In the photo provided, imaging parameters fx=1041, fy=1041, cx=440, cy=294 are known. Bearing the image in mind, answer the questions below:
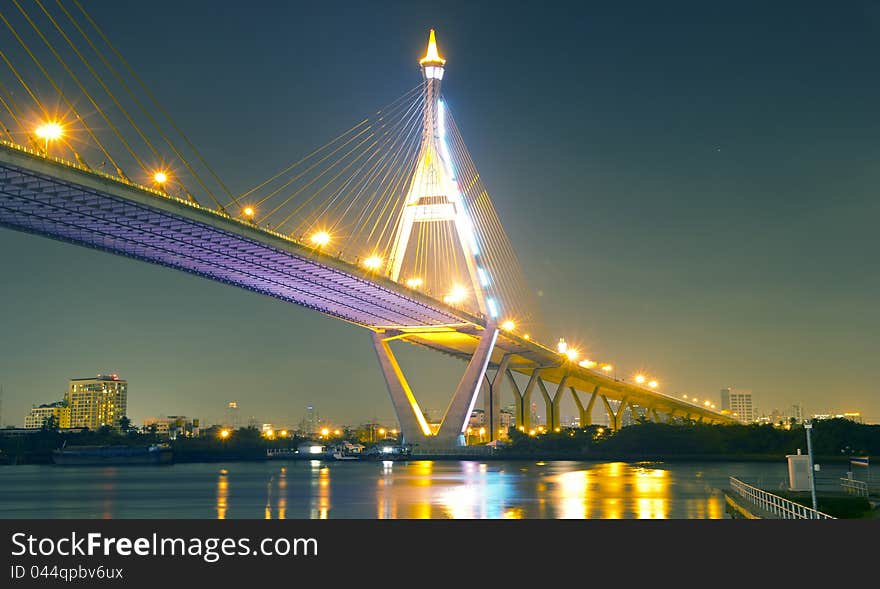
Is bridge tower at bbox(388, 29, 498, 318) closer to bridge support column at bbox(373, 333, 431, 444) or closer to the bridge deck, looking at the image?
the bridge deck

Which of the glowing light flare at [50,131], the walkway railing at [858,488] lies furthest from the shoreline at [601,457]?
the glowing light flare at [50,131]

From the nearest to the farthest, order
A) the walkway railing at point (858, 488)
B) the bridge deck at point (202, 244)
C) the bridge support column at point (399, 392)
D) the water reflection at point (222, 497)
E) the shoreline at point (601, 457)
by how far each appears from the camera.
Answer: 1. the water reflection at point (222, 497)
2. the walkway railing at point (858, 488)
3. the bridge deck at point (202, 244)
4. the bridge support column at point (399, 392)
5. the shoreline at point (601, 457)

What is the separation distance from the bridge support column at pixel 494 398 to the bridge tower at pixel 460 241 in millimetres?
15230

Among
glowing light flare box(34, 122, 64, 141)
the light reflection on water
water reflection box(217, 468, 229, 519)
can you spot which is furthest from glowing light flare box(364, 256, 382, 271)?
glowing light flare box(34, 122, 64, 141)

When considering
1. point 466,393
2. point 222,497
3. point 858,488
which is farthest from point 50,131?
point 466,393

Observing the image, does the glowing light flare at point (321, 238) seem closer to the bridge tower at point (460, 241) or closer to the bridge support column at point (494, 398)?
the bridge tower at point (460, 241)

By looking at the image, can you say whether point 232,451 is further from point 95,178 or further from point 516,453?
point 95,178

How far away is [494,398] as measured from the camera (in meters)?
96.4

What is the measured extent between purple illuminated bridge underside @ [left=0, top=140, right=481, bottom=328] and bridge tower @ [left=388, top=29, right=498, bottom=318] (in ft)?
11.9

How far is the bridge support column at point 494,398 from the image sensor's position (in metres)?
94.6

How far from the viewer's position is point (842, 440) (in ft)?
286

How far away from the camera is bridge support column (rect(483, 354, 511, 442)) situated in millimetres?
94562

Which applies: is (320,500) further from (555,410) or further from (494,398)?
(555,410)

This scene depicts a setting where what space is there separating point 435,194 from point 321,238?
15389 mm
